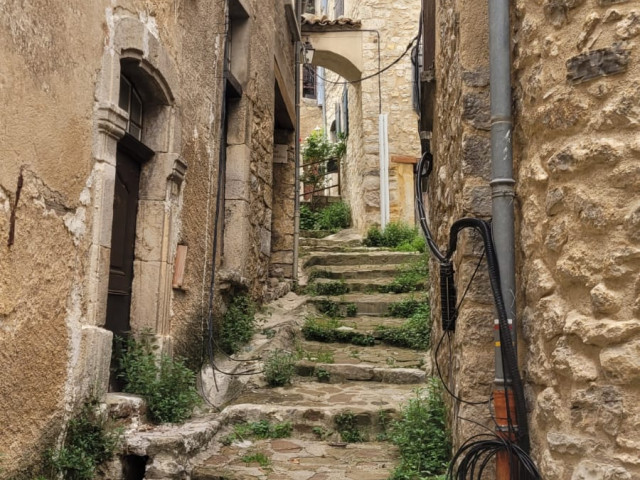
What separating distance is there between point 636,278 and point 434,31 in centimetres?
322

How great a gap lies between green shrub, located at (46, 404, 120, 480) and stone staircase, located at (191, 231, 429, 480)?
0.51 meters

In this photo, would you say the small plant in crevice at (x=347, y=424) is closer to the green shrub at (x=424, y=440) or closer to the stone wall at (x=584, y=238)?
the green shrub at (x=424, y=440)

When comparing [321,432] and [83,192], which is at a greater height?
[83,192]

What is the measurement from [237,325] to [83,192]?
2.79m

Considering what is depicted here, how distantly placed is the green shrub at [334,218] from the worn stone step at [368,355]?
7326 mm

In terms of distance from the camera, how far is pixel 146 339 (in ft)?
14.5

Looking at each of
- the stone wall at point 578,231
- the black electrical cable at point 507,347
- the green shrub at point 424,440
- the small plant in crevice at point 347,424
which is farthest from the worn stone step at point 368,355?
the stone wall at point 578,231

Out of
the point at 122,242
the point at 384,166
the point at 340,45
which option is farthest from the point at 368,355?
the point at 340,45

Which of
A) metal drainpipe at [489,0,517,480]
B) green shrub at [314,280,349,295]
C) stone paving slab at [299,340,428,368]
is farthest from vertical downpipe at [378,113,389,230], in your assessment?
metal drainpipe at [489,0,517,480]

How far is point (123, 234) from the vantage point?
172 inches

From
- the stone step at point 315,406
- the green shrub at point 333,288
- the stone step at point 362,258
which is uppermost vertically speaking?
the stone step at point 362,258

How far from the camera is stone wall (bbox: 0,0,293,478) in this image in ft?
9.29

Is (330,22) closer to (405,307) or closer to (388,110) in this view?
(388,110)

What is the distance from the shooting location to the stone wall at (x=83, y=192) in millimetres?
2832
